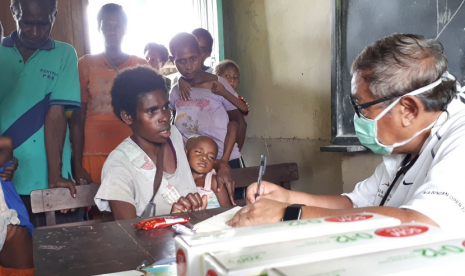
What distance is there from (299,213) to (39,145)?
1859 millimetres

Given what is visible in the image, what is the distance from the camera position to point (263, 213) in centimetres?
117

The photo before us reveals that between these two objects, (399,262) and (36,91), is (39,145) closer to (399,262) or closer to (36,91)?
(36,91)

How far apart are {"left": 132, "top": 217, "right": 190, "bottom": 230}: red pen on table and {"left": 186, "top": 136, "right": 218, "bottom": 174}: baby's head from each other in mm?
809

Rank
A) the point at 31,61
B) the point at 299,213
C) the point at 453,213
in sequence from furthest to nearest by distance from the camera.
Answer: the point at 31,61 < the point at 299,213 < the point at 453,213

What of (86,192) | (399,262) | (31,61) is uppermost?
(31,61)

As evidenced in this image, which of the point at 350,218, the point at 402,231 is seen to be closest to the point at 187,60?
the point at 350,218

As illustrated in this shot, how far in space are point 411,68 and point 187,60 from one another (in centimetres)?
189

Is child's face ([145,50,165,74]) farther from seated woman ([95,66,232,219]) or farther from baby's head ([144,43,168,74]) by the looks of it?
seated woman ([95,66,232,219])

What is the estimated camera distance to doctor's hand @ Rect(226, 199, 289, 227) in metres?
1.16

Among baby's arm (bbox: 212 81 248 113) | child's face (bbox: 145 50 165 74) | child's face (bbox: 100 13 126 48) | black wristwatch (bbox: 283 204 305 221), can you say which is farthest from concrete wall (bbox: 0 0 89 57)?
black wristwatch (bbox: 283 204 305 221)

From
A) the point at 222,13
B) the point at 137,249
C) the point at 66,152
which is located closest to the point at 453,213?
the point at 137,249

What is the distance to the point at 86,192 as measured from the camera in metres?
2.17

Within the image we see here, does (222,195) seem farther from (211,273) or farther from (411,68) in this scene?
(211,273)

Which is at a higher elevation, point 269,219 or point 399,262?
point 399,262
